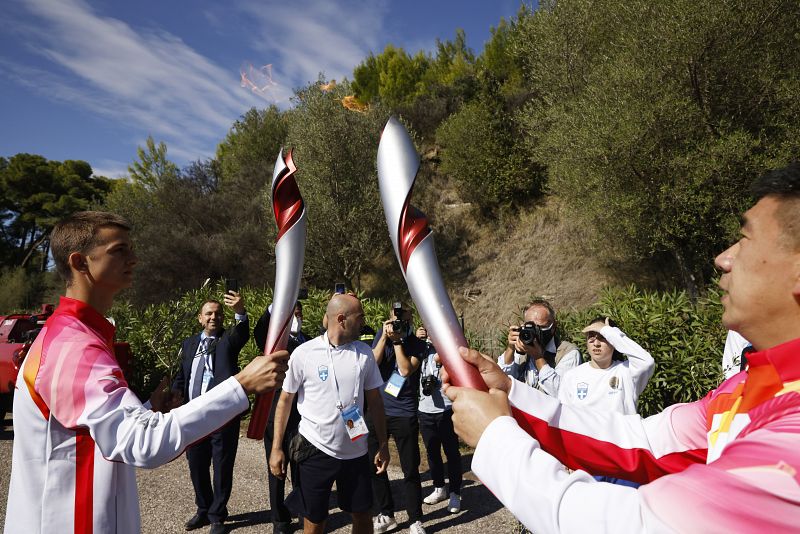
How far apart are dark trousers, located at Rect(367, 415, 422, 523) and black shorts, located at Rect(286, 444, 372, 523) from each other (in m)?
1.11

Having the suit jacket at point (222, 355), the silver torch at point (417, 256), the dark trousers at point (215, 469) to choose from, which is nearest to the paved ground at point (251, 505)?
the dark trousers at point (215, 469)

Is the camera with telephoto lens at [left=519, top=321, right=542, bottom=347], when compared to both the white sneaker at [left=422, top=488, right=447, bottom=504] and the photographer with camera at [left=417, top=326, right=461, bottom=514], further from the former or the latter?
the white sneaker at [left=422, top=488, right=447, bottom=504]

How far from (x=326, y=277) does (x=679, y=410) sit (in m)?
18.7

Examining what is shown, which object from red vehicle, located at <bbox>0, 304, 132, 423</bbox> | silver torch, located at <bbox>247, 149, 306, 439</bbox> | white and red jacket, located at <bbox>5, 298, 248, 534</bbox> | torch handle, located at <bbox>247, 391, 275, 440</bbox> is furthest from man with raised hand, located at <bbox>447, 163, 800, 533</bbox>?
red vehicle, located at <bbox>0, 304, 132, 423</bbox>

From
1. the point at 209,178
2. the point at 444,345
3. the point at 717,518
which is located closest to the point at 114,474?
the point at 444,345

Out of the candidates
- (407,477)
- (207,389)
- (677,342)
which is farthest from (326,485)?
(677,342)

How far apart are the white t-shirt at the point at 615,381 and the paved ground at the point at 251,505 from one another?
179 centimetres

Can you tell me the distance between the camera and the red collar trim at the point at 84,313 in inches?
81.2

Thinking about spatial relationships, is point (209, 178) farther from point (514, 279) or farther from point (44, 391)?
point (44, 391)

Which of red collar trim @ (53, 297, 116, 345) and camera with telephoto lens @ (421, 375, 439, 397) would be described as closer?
red collar trim @ (53, 297, 116, 345)

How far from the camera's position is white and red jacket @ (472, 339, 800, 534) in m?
0.88

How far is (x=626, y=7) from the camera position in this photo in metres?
12.7

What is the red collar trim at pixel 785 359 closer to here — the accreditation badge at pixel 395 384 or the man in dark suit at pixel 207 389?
the man in dark suit at pixel 207 389

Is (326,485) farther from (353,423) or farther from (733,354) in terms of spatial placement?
(733,354)
